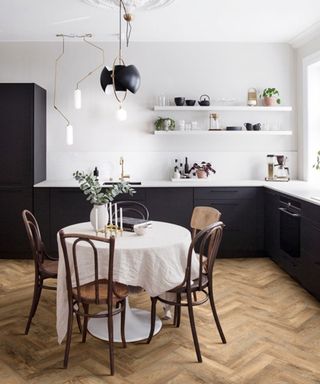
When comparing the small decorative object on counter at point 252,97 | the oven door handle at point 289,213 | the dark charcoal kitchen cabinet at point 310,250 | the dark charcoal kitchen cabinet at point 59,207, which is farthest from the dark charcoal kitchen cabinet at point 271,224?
the dark charcoal kitchen cabinet at point 59,207

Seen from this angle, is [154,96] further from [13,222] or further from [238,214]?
[13,222]

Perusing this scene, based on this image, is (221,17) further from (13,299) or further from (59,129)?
(13,299)

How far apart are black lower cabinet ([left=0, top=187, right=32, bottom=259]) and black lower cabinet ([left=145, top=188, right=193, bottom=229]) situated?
4.64 feet

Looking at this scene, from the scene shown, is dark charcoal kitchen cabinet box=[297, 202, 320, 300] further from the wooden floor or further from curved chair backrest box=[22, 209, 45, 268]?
curved chair backrest box=[22, 209, 45, 268]

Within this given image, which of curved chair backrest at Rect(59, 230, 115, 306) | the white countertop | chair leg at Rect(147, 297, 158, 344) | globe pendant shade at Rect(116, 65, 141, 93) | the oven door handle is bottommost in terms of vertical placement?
chair leg at Rect(147, 297, 158, 344)

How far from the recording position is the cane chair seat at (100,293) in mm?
2422

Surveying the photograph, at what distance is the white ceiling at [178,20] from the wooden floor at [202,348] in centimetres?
278

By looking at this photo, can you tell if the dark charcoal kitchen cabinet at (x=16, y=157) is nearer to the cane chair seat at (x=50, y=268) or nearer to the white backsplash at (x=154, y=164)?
the white backsplash at (x=154, y=164)

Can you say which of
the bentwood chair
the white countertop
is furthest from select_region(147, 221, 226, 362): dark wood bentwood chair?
the white countertop

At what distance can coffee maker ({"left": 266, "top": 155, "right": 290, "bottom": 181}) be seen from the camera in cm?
517

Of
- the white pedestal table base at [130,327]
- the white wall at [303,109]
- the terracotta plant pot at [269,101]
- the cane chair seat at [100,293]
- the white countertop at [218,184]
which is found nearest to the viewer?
the cane chair seat at [100,293]

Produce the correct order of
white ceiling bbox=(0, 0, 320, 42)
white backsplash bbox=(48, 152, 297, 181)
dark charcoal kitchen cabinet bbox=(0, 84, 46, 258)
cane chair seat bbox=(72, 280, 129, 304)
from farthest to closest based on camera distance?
white backsplash bbox=(48, 152, 297, 181) → dark charcoal kitchen cabinet bbox=(0, 84, 46, 258) → white ceiling bbox=(0, 0, 320, 42) → cane chair seat bbox=(72, 280, 129, 304)

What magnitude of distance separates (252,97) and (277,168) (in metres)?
0.97

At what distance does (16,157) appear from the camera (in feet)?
15.5
